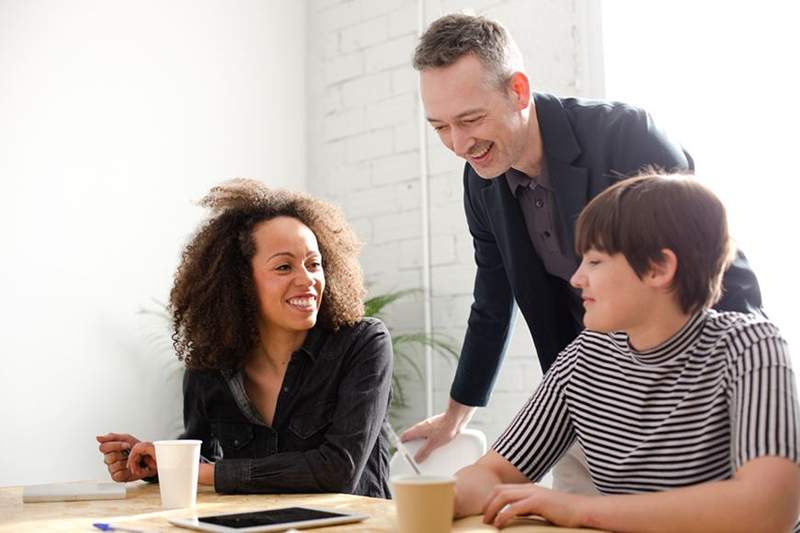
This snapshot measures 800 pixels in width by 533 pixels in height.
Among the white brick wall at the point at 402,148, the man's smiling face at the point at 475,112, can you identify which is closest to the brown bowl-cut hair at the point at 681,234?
the man's smiling face at the point at 475,112

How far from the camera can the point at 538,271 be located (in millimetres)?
2084

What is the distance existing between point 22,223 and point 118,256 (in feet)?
1.19

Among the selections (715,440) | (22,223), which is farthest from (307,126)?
(715,440)

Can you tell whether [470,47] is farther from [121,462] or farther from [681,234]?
[121,462]

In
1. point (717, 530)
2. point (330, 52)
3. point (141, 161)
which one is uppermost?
point (330, 52)

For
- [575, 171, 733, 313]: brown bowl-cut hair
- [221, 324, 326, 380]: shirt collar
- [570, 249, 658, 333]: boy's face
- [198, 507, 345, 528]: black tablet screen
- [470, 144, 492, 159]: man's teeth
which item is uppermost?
[470, 144, 492, 159]: man's teeth

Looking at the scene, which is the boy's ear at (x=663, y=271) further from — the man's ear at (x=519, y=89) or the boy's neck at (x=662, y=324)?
the man's ear at (x=519, y=89)

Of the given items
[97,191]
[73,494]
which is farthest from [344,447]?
[97,191]

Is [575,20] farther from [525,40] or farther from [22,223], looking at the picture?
[22,223]

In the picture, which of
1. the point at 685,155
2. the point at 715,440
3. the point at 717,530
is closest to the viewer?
the point at 717,530

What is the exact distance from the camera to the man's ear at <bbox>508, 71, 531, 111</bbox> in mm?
1974

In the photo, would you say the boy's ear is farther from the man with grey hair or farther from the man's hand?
the man's hand

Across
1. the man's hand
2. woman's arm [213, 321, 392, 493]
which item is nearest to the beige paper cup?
woman's arm [213, 321, 392, 493]

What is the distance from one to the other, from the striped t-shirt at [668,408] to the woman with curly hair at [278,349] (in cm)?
52
